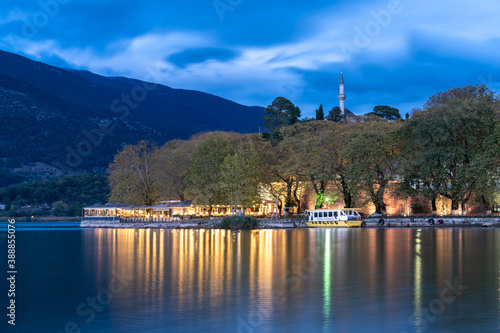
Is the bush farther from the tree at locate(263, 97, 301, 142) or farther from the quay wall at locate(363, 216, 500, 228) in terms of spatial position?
the tree at locate(263, 97, 301, 142)

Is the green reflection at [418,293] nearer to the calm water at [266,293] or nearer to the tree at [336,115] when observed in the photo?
the calm water at [266,293]

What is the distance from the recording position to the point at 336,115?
113375 millimetres

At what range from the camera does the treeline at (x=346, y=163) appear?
57344 mm

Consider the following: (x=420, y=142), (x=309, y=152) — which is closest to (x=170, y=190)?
(x=309, y=152)

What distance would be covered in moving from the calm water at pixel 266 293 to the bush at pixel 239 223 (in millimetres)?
35638

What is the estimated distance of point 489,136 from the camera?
185 feet

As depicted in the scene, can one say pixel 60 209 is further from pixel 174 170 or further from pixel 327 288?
pixel 327 288

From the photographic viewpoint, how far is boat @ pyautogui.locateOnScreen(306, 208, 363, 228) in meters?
62.8

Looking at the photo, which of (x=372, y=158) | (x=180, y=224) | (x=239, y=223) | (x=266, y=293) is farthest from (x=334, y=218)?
(x=266, y=293)

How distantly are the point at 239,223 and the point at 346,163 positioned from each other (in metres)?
15.5

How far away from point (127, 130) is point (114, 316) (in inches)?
6799

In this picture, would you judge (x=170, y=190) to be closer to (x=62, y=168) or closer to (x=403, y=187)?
(x=403, y=187)

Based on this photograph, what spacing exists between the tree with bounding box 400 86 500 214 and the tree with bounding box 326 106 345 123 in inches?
2029

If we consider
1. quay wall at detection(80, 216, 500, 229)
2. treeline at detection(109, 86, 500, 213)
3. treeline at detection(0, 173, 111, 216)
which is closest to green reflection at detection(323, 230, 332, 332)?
treeline at detection(109, 86, 500, 213)
